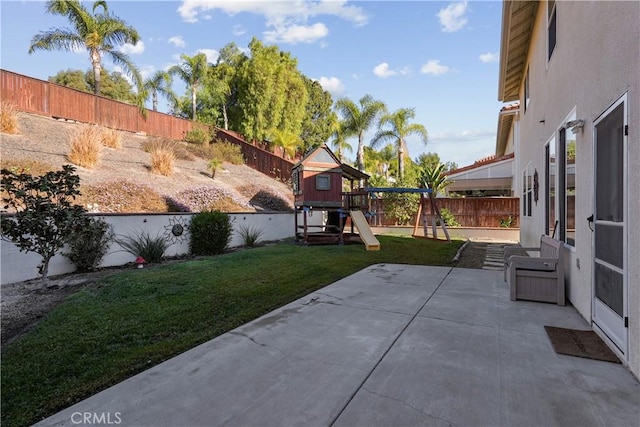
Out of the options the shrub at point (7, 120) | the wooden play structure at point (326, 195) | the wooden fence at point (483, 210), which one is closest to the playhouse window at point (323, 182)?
the wooden play structure at point (326, 195)

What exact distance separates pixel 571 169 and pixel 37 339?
6.69 m

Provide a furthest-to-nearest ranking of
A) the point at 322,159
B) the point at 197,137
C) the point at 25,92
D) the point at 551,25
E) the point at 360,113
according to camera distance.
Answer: the point at 360,113 < the point at 197,137 < the point at 25,92 < the point at 322,159 < the point at 551,25

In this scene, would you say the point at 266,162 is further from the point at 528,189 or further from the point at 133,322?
the point at 133,322

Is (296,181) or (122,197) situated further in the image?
(296,181)

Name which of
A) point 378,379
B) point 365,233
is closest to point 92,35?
point 365,233

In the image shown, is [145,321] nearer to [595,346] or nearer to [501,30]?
[595,346]

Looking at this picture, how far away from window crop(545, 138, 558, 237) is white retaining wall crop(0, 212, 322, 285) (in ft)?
27.7

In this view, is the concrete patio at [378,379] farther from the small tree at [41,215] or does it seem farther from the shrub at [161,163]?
the shrub at [161,163]

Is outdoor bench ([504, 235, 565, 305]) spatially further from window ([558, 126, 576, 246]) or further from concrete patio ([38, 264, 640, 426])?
concrete patio ([38, 264, 640, 426])

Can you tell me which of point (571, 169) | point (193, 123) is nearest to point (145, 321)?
point (571, 169)

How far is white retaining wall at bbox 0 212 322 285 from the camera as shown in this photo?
227 inches

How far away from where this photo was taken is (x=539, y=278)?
4609 millimetres

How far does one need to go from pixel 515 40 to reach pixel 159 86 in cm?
2412

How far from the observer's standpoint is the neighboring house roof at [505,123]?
14430mm
